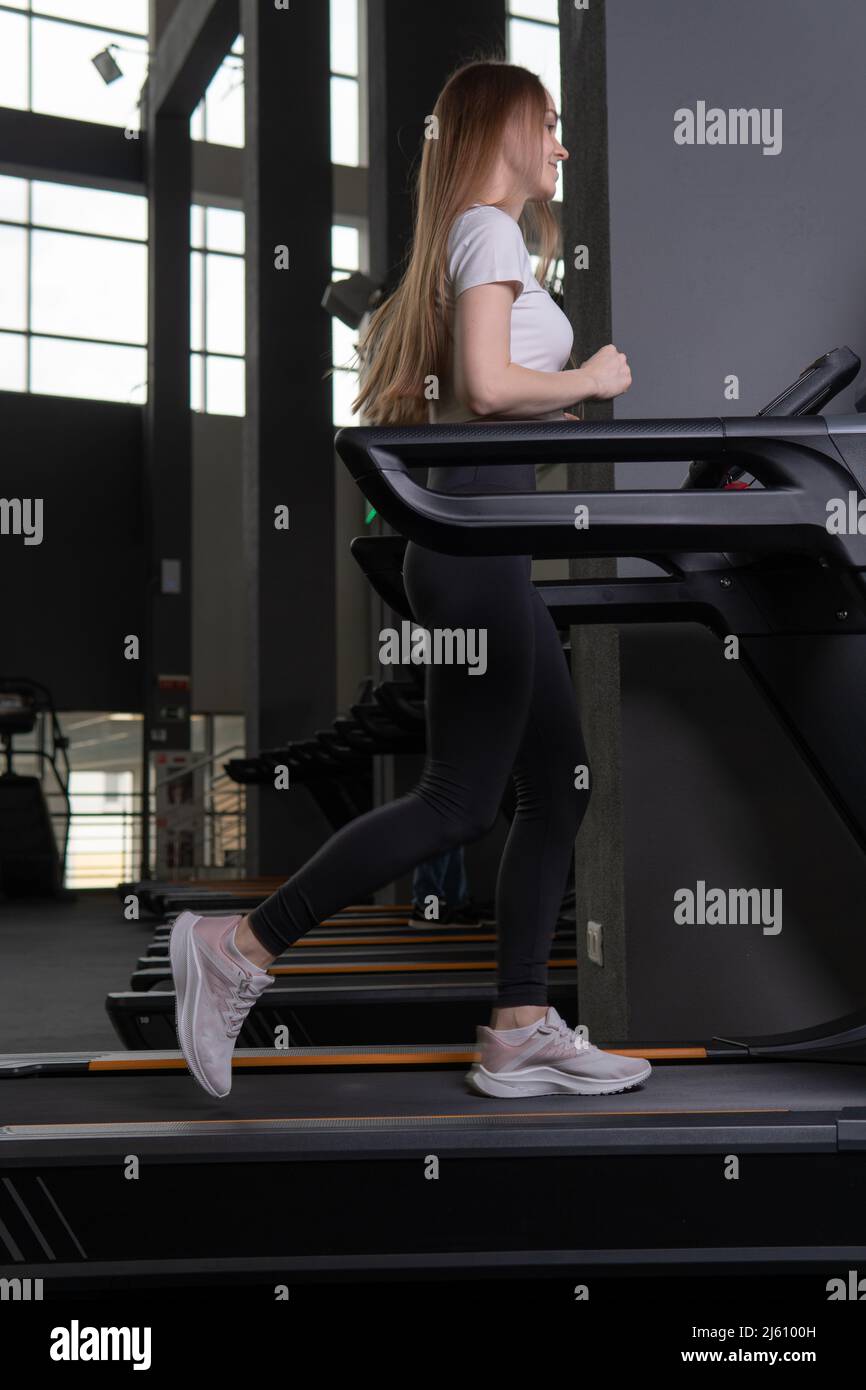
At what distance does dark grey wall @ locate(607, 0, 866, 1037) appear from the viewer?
2396 mm

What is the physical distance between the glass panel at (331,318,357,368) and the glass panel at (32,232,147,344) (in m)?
1.95

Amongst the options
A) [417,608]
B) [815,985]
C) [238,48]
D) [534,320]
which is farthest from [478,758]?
[238,48]

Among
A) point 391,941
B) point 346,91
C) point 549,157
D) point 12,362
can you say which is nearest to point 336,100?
point 346,91

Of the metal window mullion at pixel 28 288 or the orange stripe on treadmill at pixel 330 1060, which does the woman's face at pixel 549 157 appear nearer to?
the orange stripe on treadmill at pixel 330 1060

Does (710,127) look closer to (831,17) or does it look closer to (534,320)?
(831,17)

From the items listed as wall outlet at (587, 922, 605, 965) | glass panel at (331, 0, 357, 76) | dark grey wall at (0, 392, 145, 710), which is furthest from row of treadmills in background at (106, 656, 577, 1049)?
glass panel at (331, 0, 357, 76)

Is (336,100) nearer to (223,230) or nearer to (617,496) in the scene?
(223,230)

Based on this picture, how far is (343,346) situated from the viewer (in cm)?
970

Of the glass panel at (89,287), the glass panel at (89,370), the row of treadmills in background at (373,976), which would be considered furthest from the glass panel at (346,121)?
the row of treadmills in background at (373,976)

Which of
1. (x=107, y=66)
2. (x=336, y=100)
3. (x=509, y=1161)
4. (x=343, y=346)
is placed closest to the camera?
(x=509, y=1161)

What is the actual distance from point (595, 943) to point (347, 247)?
475 inches

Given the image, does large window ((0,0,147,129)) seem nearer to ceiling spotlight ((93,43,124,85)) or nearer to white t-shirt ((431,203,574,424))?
ceiling spotlight ((93,43,124,85))

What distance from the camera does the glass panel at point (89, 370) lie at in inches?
473
